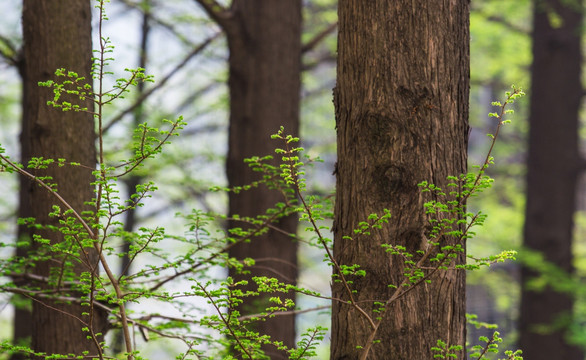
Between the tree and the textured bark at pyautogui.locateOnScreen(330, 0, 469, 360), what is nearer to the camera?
the textured bark at pyautogui.locateOnScreen(330, 0, 469, 360)

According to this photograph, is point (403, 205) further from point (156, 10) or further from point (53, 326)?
point (156, 10)

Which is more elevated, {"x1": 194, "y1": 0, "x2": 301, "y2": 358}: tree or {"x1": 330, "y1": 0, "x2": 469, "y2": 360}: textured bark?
{"x1": 194, "y1": 0, "x2": 301, "y2": 358}: tree

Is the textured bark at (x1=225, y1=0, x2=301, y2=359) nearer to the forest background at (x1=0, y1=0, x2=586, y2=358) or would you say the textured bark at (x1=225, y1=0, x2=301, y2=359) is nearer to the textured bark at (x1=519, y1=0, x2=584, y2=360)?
the forest background at (x1=0, y1=0, x2=586, y2=358)

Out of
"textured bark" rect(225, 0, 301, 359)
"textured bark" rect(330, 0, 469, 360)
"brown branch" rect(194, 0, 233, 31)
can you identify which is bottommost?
"textured bark" rect(330, 0, 469, 360)

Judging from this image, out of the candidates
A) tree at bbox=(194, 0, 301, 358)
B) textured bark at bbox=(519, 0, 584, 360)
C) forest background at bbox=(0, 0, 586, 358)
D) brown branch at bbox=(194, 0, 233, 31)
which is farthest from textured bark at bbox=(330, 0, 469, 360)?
textured bark at bbox=(519, 0, 584, 360)

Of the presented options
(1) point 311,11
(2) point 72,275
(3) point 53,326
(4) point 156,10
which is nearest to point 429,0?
(2) point 72,275

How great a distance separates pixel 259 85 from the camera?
18.3 feet

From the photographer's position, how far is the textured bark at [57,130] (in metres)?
3.60

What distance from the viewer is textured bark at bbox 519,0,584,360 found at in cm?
840

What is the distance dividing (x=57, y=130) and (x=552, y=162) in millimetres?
6923

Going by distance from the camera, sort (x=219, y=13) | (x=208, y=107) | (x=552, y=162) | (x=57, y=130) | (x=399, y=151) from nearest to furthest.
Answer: (x=399, y=151)
(x=57, y=130)
(x=219, y=13)
(x=552, y=162)
(x=208, y=107)

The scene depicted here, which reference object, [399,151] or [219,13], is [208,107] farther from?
[399,151]

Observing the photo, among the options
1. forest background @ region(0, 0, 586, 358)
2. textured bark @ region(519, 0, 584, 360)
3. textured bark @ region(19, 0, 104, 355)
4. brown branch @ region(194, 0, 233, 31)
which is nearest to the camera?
textured bark @ region(19, 0, 104, 355)

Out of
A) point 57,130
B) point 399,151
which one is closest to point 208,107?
point 57,130
